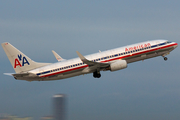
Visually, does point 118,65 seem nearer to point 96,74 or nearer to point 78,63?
point 96,74

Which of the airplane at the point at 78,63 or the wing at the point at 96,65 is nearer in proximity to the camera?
the wing at the point at 96,65

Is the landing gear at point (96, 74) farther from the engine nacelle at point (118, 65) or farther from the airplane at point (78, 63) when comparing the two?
the engine nacelle at point (118, 65)

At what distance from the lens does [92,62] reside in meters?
50.2

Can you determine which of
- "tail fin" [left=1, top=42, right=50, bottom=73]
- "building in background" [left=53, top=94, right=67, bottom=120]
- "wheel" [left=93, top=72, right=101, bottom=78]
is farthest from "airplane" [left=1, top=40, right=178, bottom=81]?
"building in background" [left=53, top=94, right=67, bottom=120]

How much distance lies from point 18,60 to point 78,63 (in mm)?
13305

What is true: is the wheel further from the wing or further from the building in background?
the building in background

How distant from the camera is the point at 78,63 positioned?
170ft

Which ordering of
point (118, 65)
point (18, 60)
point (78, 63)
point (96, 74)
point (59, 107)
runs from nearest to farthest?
point (118, 65) < point (78, 63) < point (18, 60) < point (96, 74) < point (59, 107)

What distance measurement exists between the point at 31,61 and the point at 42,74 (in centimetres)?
449

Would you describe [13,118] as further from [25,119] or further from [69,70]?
[69,70]

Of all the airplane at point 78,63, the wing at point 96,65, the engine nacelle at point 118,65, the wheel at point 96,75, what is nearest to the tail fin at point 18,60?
the airplane at point 78,63

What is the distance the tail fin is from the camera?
2035 inches

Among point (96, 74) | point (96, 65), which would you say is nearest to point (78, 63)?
point (96, 65)

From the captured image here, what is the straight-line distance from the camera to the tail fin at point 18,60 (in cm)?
5169
